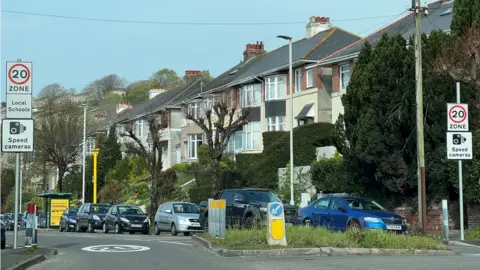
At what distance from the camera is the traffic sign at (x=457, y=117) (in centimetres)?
2639

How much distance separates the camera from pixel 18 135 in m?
19.7

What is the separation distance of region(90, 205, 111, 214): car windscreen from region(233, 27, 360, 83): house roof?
16118 millimetres

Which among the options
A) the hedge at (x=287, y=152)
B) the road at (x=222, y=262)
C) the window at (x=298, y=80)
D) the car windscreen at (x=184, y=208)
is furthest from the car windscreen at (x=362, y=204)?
the window at (x=298, y=80)

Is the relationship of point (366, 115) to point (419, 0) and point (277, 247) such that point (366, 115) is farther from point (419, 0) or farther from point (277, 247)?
point (277, 247)

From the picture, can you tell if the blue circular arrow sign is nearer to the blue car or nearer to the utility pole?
the blue car

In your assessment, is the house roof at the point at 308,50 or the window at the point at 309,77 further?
the house roof at the point at 308,50

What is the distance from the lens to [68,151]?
69.4m

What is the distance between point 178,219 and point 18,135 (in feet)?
54.8

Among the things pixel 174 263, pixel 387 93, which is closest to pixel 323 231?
pixel 174 263

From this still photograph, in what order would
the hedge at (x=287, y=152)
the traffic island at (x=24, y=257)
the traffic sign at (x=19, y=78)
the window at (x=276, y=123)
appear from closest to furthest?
the traffic island at (x=24, y=257)
the traffic sign at (x=19, y=78)
the hedge at (x=287, y=152)
the window at (x=276, y=123)

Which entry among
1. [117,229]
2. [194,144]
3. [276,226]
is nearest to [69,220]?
[117,229]

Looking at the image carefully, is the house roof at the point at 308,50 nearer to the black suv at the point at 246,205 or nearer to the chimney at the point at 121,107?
the black suv at the point at 246,205

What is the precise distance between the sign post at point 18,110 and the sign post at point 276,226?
5.96 m

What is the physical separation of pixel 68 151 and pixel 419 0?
46.2 metres
